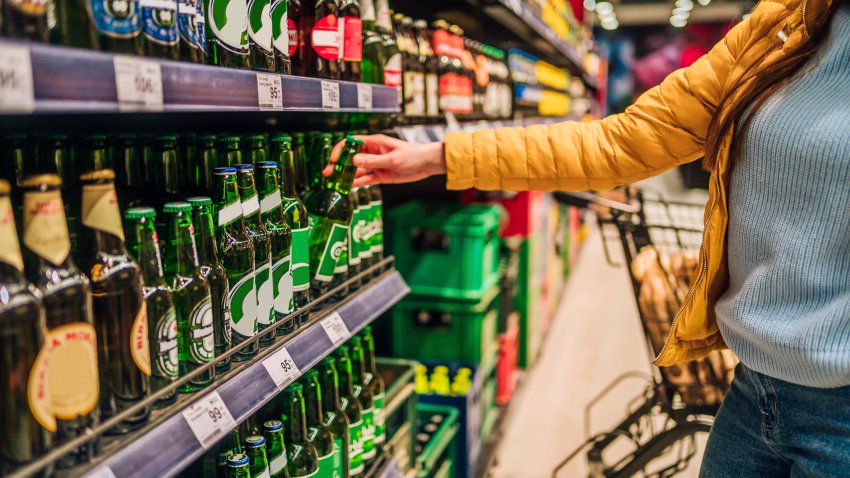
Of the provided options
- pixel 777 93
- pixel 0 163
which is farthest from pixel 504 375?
pixel 0 163

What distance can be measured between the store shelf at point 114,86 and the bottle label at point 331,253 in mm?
330

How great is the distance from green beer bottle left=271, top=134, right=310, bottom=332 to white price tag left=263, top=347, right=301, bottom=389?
0.45ft

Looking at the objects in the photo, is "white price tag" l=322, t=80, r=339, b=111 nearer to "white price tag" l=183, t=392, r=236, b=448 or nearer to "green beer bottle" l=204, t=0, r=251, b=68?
"green beer bottle" l=204, t=0, r=251, b=68

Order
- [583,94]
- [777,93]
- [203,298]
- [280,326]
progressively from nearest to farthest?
1. [203,298]
2. [777,93]
3. [280,326]
4. [583,94]

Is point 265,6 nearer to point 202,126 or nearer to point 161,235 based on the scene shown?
point 161,235

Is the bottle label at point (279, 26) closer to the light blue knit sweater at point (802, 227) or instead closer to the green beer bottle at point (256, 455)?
the green beer bottle at point (256, 455)

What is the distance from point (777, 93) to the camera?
1.24 metres

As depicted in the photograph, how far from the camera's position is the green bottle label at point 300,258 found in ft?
4.62

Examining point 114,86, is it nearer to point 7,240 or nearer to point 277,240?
point 7,240

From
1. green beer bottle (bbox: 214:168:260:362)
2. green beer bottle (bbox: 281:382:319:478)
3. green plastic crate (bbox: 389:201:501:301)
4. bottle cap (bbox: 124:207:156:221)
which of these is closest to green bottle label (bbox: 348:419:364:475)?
green beer bottle (bbox: 281:382:319:478)

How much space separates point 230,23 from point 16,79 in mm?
553

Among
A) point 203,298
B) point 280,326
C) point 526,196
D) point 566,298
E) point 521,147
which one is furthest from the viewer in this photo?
point 566,298

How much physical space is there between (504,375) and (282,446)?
7.39 ft

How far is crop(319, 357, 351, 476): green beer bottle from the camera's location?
163cm
